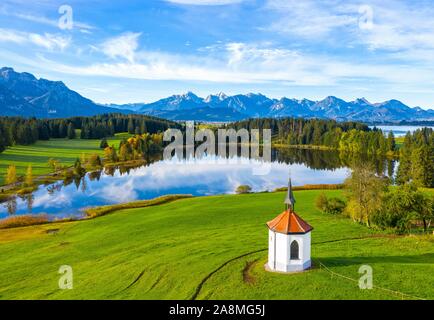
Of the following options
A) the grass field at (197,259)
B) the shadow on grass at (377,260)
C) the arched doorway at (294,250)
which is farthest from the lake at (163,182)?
the arched doorway at (294,250)

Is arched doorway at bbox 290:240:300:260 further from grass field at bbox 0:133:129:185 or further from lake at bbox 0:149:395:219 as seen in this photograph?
grass field at bbox 0:133:129:185

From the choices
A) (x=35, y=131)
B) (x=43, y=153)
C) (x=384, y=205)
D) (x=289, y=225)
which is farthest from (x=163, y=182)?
(x=35, y=131)

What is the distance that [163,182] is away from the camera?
92250 millimetres

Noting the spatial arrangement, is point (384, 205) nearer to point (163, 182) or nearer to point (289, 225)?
point (289, 225)

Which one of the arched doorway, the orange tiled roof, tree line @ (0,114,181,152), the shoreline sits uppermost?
tree line @ (0,114,181,152)

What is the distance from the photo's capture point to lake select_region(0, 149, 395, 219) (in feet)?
225

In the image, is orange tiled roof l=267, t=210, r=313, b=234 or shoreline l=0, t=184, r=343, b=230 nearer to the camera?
orange tiled roof l=267, t=210, r=313, b=234

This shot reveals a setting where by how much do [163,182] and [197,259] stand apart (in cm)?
6023

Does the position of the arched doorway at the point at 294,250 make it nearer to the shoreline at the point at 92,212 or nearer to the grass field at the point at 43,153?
the shoreline at the point at 92,212

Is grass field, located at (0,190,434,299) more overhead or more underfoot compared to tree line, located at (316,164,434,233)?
more underfoot

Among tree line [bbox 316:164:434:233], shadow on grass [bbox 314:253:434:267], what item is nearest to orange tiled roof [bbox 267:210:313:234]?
shadow on grass [bbox 314:253:434:267]

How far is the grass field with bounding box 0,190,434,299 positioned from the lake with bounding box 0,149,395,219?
11.9 meters

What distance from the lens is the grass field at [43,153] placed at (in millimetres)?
102438
